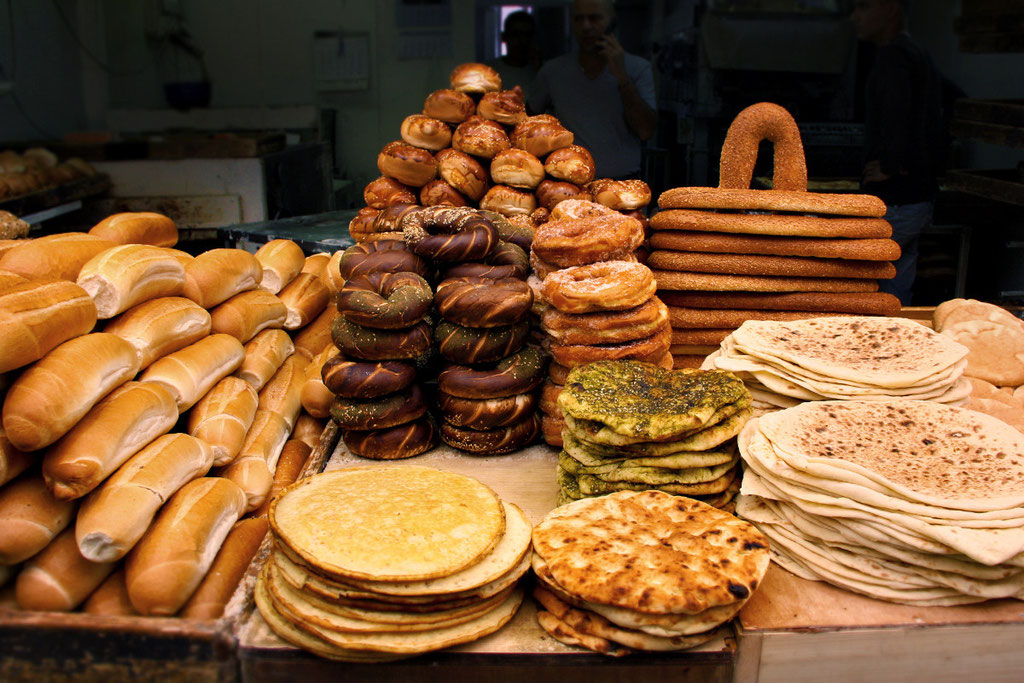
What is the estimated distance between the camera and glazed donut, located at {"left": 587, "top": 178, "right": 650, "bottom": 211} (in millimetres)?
3125

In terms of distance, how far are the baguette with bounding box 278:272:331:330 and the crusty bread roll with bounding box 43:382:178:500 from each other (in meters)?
0.89

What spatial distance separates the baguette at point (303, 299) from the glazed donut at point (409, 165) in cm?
64

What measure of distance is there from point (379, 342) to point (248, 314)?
69 cm

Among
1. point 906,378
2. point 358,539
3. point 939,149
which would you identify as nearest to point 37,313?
point 358,539

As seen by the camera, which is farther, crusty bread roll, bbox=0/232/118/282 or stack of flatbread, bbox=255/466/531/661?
crusty bread roll, bbox=0/232/118/282

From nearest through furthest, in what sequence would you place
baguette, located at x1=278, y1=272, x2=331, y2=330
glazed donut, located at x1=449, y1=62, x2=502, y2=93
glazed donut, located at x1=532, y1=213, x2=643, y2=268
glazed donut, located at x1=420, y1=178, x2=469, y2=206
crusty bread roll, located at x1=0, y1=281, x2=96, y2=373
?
crusty bread roll, located at x1=0, y1=281, x2=96, y2=373, glazed donut, located at x1=532, y1=213, x2=643, y2=268, baguette, located at x1=278, y1=272, x2=331, y2=330, glazed donut, located at x1=420, y1=178, x2=469, y2=206, glazed donut, located at x1=449, y1=62, x2=502, y2=93

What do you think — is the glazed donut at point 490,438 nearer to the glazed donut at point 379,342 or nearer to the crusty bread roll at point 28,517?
the glazed donut at point 379,342

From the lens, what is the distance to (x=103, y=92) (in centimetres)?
845

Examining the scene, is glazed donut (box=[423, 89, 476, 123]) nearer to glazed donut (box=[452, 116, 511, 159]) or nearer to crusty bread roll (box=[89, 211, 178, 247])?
glazed donut (box=[452, 116, 511, 159])

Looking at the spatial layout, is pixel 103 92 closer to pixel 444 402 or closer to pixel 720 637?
pixel 444 402

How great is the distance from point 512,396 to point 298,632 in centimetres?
102

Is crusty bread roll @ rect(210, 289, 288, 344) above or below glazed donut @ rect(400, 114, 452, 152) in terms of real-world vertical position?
below

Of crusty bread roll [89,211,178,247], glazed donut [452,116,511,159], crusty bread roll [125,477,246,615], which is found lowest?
crusty bread roll [125,477,246,615]

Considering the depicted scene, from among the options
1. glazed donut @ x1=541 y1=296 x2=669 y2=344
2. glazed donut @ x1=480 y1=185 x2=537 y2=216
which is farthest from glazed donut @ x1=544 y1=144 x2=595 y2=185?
glazed donut @ x1=541 y1=296 x2=669 y2=344
